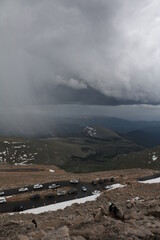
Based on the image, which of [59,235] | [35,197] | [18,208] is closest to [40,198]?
[35,197]

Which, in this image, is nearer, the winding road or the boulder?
the boulder

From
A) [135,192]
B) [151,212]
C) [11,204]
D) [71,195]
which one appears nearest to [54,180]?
[71,195]

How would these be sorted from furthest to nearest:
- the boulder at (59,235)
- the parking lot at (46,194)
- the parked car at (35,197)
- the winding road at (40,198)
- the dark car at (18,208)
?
1. the parked car at (35,197)
2. the parking lot at (46,194)
3. the winding road at (40,198)
4. the dark car at (18,208)
5. the boulder at (59,235)

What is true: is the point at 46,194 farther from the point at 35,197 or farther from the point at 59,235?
the point at 59,235

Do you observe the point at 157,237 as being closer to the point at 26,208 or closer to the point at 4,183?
the point at 26,208

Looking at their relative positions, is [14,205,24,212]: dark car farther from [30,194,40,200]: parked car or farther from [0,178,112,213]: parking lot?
[30,194,40,200]: parked car

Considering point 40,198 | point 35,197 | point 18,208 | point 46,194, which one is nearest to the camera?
point 18,208

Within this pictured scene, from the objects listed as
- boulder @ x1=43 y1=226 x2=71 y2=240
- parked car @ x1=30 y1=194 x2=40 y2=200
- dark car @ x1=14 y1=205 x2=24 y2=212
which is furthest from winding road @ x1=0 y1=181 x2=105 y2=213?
boulder @ x1=43 y1=226 x2=71 y2=240

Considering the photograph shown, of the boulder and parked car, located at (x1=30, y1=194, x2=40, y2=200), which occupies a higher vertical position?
the boulder

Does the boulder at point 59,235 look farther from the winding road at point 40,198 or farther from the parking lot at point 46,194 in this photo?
the winding road at point 40,198

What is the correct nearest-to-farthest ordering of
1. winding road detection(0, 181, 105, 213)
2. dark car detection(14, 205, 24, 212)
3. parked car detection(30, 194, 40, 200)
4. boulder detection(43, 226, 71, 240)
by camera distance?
boulder detection(43, 226, 71, 240) → dark car detection(14, 205, 24, 212) → winding road detection(0, 181, 105, 213) → parked car detection(30, 194, 40, 200)

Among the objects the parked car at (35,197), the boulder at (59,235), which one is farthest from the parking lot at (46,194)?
the boulder at (59,235)
